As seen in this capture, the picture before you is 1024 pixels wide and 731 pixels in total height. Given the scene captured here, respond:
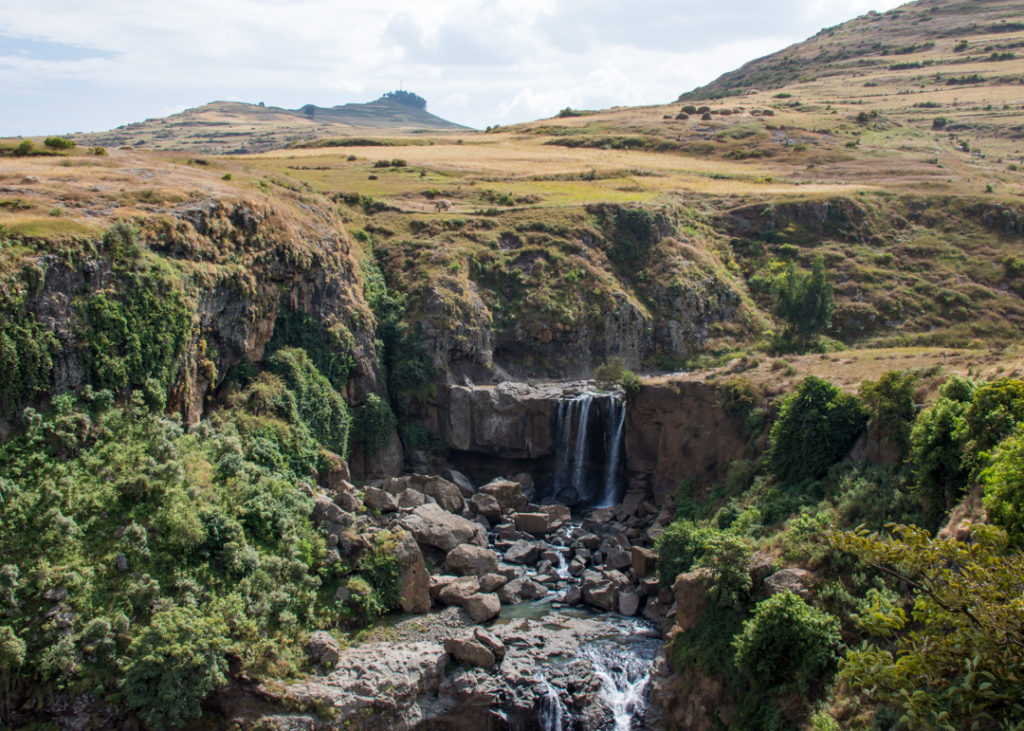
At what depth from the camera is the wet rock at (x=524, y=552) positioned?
123ft

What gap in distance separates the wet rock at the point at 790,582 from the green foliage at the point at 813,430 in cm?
752

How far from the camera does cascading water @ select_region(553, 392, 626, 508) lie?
47.8 metres

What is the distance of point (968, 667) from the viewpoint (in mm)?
10188

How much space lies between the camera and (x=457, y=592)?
32.6 m

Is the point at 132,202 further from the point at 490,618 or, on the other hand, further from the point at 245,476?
the point at 490,618

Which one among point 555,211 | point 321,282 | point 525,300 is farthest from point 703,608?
point 555,211

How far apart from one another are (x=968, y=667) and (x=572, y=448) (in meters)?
38.8

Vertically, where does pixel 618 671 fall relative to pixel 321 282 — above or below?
below

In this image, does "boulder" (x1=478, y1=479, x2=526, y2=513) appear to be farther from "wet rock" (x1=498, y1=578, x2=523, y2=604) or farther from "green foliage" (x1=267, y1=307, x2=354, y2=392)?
"green foliage" (x1=267, y1=307, x2=354, y2=392)

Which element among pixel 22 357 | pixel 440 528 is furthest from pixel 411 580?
pixel 22 357

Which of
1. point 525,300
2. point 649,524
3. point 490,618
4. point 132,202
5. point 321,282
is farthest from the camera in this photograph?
point 525,300

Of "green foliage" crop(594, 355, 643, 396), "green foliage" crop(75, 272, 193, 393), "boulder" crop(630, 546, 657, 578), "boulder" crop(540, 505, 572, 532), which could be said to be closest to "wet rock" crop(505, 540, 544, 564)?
"boulder" crop(540, 505, 572, 532)

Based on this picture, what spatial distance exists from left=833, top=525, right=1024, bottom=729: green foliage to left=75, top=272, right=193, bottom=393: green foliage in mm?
27982

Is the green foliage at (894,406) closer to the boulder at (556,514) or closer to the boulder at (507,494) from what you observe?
the boulder at (556,514)
